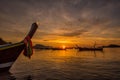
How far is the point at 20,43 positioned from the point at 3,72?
3801mm

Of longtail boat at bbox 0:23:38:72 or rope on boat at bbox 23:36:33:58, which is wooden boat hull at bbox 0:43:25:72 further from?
rope on boat at bbox 23:36:33:58

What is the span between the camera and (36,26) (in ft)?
63.2

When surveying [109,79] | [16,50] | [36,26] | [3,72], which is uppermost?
[36,26]

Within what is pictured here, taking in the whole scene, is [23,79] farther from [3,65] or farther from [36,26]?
[36,26]

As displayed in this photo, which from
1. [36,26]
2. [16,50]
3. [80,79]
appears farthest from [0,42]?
[80,79]

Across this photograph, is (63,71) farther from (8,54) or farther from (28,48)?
(8,54)

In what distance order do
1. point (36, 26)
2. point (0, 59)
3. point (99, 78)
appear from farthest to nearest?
point (36, 26), point (99, 78), point (0, 59)

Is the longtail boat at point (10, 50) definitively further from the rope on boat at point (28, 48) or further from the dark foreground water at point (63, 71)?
the dark foreground water at point (63, 71)

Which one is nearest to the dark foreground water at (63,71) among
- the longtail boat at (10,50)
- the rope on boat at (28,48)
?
the longtail boat at (10,50)

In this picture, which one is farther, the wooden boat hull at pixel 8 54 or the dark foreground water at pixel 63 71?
the dark foreground water at pixel 63 71

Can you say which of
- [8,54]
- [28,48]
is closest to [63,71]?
[28,48]

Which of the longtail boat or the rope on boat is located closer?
the longtail boat

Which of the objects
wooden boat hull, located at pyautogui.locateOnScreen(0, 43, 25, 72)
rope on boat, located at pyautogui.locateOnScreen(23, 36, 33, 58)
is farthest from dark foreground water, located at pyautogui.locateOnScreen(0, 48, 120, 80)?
rope on boat, located at pyautogui.locateOnScreen(23, 36, 33, 58)

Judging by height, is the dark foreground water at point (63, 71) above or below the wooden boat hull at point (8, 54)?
below
